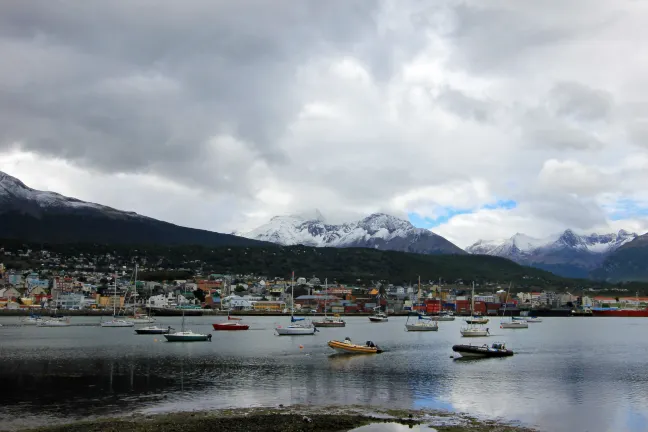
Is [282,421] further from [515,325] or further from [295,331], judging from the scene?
[515,325]

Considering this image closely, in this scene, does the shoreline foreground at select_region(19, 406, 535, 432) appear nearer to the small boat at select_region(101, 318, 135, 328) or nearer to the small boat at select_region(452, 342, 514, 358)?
the small boat at select_region(452, 342, 514, 358)

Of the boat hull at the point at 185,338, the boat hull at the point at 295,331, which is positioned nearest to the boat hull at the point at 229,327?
the boat hull at the point at 295,331

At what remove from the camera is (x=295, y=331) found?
107 metres

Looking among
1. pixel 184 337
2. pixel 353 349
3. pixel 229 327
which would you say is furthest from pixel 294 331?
pixel 353 349

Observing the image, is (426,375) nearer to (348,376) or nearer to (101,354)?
(348,376)

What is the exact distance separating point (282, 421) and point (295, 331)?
255 ft

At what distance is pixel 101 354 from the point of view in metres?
69.1

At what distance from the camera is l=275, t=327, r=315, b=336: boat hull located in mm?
106125

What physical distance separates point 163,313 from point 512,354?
14800 cm

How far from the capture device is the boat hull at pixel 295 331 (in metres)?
106

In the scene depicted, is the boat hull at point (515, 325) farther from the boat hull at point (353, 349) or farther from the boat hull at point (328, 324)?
the boat hull at point (353, 349)

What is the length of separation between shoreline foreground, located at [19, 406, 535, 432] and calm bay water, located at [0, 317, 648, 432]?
7.51 ft

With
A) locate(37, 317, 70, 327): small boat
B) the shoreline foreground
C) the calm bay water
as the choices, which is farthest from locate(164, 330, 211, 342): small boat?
locate(37, 317, 70, 327): small boat

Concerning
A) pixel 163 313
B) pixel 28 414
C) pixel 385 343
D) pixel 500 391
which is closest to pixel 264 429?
pixel 28 414
